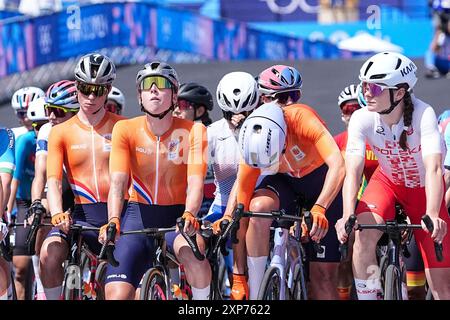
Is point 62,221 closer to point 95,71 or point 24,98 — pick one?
point 95,71

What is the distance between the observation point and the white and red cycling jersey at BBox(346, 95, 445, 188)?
8.24 m

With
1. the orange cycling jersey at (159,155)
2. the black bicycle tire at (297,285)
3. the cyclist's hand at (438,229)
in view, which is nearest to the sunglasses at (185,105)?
the orange cycling jersey at (159,155)

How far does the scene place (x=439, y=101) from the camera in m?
18.1

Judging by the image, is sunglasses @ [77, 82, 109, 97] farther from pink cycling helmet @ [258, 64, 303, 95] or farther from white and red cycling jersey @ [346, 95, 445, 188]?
white and red cycling jersey @ [346, 95, 445, 188]

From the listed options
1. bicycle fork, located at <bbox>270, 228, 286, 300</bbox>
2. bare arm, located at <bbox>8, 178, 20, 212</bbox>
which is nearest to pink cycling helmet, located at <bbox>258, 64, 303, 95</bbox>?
bicycle fork, located at <bbox>270, 228, 286, 300</bbox>

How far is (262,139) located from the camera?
27.8ft

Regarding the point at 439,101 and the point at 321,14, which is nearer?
the point at 439,101

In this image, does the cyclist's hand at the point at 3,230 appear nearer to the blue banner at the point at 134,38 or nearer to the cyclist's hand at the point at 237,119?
the cyclist's hand at the point at 237,119

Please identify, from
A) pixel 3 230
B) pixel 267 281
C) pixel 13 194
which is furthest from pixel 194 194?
pixel 13 194

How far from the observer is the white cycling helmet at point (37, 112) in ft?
36.4

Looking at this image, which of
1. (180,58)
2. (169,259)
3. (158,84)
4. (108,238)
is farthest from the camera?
(180,58)

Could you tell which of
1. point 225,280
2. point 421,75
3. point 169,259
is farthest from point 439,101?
point 169,259
